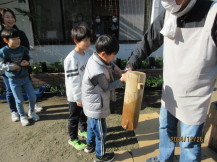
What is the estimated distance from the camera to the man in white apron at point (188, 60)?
147 centimetres

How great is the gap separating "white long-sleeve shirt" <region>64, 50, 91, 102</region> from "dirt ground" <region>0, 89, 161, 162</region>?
83cm

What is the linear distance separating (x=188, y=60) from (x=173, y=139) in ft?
3.17

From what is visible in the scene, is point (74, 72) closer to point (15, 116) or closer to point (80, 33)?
point (80, 33)

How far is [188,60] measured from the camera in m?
1.58

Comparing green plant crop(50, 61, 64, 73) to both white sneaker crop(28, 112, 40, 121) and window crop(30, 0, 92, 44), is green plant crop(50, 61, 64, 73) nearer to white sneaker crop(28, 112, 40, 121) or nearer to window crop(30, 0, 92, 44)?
window crop(30, 0, 92, 44)

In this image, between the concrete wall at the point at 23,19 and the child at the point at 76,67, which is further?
the concrete wall at the point at 23,19

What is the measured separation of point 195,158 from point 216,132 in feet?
2.91

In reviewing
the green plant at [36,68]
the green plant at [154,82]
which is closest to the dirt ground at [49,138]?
the green plant at [154,82]

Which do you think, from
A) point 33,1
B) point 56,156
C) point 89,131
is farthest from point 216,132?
point 33,1

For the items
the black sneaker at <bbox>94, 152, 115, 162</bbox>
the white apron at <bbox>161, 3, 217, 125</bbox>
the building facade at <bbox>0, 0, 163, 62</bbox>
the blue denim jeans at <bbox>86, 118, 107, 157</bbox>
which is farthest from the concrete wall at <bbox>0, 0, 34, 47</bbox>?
the white apron at <bbox>161, 3, 217, 125</bbox>

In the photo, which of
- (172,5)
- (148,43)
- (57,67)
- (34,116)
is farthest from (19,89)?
(172,5)

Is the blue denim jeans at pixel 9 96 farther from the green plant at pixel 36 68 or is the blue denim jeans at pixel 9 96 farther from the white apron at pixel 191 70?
the white apron at pixel 191 70

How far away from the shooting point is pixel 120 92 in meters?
4.52

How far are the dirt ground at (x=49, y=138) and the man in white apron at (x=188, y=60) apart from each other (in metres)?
1.14
